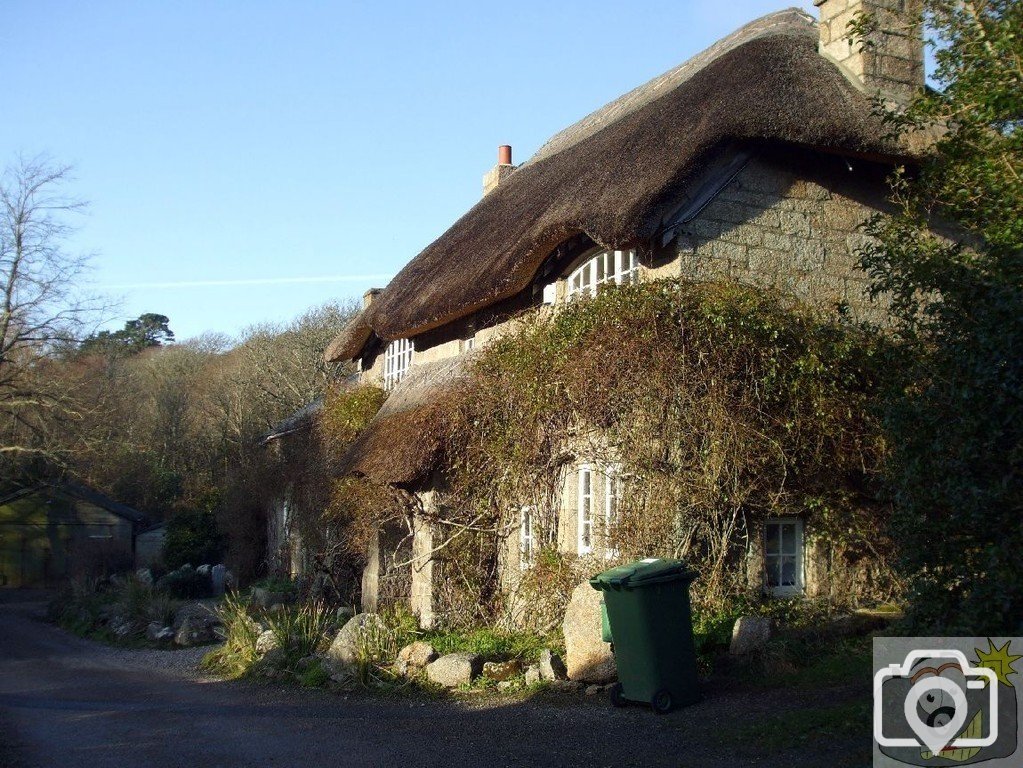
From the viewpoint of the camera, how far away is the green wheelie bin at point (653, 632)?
7809 millimetres

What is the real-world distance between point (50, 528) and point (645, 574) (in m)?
27.7

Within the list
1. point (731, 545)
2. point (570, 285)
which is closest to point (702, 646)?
point (731, 545)

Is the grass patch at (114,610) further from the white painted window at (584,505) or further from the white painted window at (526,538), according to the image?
the white painted window at (584,505)

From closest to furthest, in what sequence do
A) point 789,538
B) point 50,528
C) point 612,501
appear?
point 612,501
point 789,538
point 50,528

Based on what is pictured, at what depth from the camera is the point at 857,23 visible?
11000 mm

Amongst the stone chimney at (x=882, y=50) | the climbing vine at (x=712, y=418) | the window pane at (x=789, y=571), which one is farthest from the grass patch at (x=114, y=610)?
the stone chimney at (x=882, y=50)

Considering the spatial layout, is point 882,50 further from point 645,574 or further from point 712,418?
point 645,574

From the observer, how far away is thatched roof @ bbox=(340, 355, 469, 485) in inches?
495

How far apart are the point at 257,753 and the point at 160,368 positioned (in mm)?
40277

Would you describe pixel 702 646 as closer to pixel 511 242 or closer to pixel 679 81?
pixel 511 242

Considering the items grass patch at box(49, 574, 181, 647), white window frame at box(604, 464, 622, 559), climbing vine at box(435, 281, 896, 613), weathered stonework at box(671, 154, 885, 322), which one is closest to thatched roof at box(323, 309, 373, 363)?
grass patch at box(49, 574, 181, 647)

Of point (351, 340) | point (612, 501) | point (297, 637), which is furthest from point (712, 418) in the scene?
point (351, 340)

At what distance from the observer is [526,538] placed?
1227cm

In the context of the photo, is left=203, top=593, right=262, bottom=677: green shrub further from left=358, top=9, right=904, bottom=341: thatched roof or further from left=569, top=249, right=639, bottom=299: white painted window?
left=569, top=249, right=639, bottom=299: white painted window
